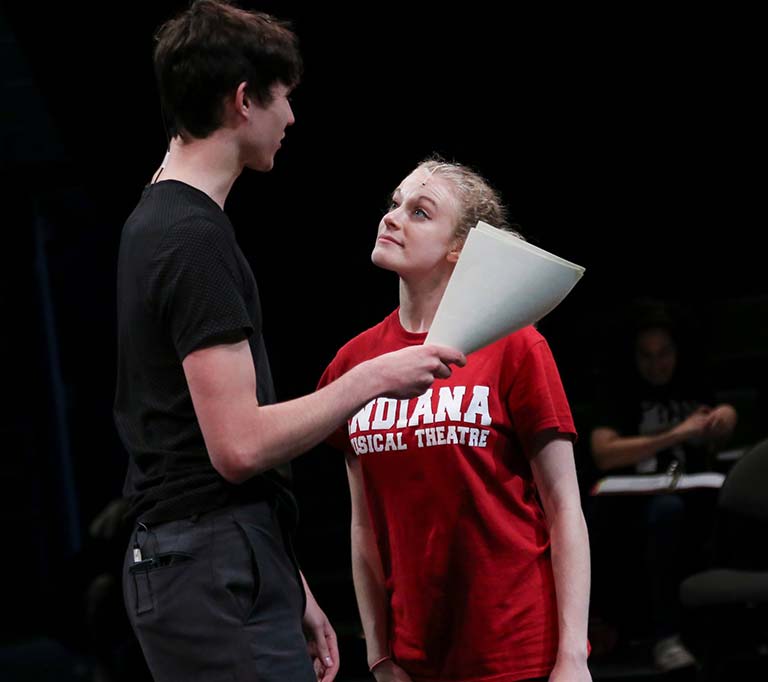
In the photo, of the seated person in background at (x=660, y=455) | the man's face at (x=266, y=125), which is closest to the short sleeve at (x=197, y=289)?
the man's face at (x=266, y=125)

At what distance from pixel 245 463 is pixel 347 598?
3444 millimetres

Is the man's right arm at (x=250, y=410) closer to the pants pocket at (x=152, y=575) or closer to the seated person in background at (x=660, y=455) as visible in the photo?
the pants pocket at (x=152, y=575)

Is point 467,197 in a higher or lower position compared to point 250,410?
higher

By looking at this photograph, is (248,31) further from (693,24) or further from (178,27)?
(693,24)

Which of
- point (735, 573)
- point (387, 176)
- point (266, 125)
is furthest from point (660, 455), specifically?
point (266, 125)

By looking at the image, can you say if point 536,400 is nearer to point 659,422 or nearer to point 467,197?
point 467,197

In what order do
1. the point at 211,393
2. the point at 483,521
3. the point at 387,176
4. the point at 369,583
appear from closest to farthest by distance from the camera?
the point at 211,393 → the point at 483,521 → the point at 369,583 → the point at 387,176

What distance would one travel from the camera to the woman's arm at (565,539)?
61.8 inches

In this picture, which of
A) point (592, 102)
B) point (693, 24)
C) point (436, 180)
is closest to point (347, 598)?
point (592, 102)

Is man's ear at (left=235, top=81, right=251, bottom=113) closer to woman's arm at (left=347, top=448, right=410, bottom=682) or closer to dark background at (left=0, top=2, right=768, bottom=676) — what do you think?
woman's arm at (left=347, top=448, right=410, bottom=682)

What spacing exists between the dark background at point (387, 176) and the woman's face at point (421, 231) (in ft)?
8.23

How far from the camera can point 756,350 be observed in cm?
492

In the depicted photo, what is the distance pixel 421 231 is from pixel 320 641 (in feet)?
2.09

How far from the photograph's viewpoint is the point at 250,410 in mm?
1220
